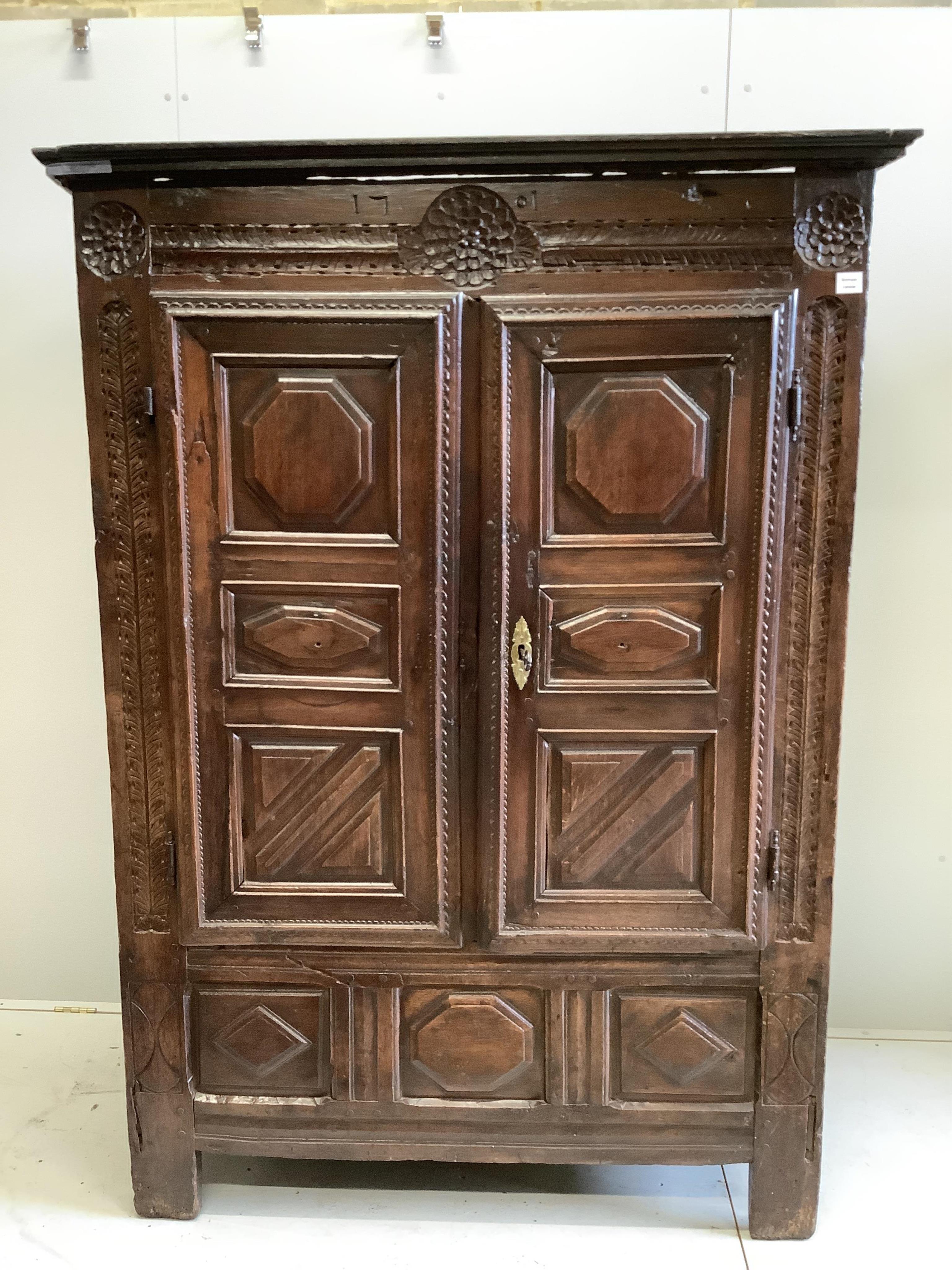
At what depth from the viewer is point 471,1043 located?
6.72ft

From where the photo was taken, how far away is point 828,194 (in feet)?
5.91

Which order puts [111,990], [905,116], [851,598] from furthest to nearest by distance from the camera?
1. [111,990]
2. [851,598]
3. [905,116]

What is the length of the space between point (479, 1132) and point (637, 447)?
60.3 inches

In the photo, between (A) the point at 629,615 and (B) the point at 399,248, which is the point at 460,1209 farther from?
(B) the point at 399,248

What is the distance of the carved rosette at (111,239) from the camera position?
1.84m

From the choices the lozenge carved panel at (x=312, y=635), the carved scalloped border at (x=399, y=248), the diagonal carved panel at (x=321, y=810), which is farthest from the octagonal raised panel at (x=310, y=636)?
the carved scalloped border at (x=399, y=248)

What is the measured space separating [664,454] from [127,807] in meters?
1.37

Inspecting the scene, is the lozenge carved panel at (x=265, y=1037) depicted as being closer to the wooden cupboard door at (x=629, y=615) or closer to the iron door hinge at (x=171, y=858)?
the iron door hinge at (x=171, y=858)

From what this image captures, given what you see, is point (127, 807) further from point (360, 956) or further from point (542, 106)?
point (542, 106)

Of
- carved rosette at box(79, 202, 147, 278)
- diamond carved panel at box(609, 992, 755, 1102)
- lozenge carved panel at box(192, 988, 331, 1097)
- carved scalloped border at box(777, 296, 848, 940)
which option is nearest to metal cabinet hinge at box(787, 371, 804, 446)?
carved scalloped border at box(777, 296, 848, 940)

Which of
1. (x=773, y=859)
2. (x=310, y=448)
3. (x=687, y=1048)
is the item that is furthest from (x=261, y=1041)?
(x=310, y=448)

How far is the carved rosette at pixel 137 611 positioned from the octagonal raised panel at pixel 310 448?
0.79 feet

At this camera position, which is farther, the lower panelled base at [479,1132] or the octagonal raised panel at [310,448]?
the lower panelled base at [479,1132]

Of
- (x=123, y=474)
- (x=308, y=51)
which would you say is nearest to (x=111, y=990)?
(x=123, y=474)
